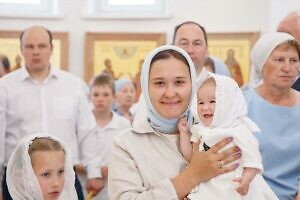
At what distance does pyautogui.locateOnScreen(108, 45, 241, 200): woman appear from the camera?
9.45 ft

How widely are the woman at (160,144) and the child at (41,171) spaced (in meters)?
0.90

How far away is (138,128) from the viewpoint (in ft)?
9.80

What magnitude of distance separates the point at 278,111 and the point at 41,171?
4.81ft

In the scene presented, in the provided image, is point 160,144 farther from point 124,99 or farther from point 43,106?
point 124,99

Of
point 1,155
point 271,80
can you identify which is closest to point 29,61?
point 1,155

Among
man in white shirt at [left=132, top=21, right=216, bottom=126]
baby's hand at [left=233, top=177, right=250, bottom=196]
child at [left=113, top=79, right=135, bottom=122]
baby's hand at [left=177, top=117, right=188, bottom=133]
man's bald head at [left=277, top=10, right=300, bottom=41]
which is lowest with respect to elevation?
child at [left=113, top=79, right=135, bottom=122]

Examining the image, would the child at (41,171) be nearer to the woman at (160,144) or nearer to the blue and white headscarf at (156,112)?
the woman at (160,144)

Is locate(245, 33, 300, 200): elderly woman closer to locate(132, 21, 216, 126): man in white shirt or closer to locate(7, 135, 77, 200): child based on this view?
locate(132, 21, 216, 126): man in white shirt

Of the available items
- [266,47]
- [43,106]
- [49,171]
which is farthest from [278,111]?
[43,106]

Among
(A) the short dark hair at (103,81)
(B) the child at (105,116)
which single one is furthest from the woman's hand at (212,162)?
(A) the short dark hair at (103,81)

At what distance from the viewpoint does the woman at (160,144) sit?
288 cm

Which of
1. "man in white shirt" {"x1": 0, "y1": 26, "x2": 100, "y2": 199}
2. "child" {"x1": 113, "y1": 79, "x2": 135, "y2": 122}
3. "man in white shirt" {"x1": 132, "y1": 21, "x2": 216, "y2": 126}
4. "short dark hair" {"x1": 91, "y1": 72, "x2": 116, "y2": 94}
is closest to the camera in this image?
"man in white shirt" {"x1": 132, "y1": 21, "x2": 216, "y2": 126}

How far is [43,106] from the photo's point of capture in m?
5.42

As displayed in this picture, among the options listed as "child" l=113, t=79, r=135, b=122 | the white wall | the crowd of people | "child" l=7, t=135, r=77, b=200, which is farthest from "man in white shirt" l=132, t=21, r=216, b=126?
the white wall
